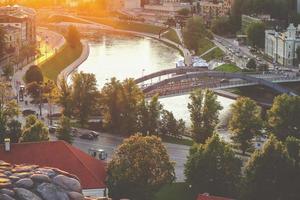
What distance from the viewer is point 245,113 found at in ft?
61.3

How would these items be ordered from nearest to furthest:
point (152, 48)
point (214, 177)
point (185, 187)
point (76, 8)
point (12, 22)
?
point (214, 177) → point (185, 187) → point (12, 22) → point (152, 48) → point (76, 8)

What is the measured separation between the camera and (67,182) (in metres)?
4.64

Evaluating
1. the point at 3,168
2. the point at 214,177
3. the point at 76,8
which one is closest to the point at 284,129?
the point at 214,177

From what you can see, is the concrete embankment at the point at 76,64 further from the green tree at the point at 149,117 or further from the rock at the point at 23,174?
the rock at the point at 23,174

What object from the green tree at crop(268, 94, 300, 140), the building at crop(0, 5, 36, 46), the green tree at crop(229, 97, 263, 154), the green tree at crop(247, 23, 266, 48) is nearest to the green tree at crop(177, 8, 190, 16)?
the building at crop(0, 5, 36, 46)

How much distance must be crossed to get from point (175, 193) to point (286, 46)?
2314 centimetres

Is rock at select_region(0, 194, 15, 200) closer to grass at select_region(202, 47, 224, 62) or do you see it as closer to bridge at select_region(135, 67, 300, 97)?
bridge at select_region(135, 67, 300, 97)

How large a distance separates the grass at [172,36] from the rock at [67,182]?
146 ft

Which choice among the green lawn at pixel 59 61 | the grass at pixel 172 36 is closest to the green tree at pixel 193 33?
the grass at pixel 172 36

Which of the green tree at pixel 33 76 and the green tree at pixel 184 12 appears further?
the green tree at pixel 184 12

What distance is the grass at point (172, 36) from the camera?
165 ft

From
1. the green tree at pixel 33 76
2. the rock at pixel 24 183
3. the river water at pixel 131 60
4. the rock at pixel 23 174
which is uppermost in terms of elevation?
the rock at pixel 23 174

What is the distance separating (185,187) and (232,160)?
1.46 m

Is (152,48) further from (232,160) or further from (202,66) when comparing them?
(232,160)
